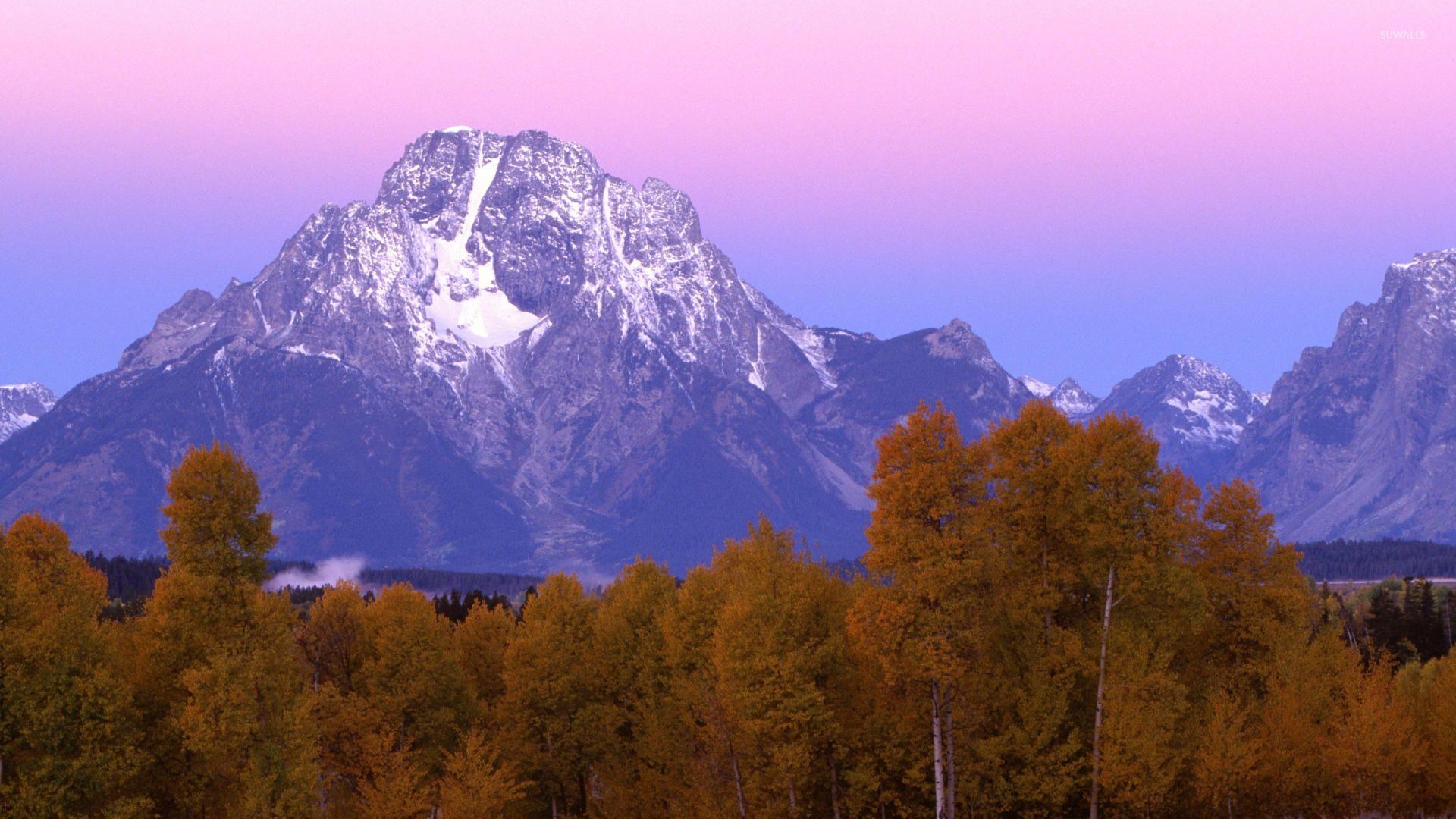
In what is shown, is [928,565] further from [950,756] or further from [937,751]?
[950,756]

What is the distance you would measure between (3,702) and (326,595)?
34374mm

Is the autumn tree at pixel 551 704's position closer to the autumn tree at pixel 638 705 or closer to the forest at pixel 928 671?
the autumn tree at pixel 638 705

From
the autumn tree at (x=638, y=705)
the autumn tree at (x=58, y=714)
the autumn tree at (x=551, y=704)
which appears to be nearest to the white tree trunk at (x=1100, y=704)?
the autumn tree at (x=638, y=705)

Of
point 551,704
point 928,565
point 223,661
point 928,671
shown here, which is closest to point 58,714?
point 223,661

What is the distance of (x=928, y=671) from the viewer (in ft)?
181

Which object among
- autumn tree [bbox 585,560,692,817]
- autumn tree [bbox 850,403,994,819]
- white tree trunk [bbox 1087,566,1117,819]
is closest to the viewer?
autumn tree [bbox 850,403,994,819]

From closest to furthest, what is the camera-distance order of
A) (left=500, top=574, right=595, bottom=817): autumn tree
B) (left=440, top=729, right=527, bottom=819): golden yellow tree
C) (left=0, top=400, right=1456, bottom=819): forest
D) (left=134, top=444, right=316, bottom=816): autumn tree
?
(left=0, top=400, right=1456, bottom=819): forest < (left=134, top=444, right=316, bottom=816): autumn tree < (left=440, top=729, right=527, bottom=819): golden yellow tree < (left=500, top=574, right=595, bottom=817): autumn tree

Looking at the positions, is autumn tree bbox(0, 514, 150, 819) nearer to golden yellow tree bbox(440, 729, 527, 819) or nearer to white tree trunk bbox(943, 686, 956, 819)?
golden yellow tree bbox(440, 729, 527, 819)

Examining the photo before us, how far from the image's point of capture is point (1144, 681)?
5909 cm

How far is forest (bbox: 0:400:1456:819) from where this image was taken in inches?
2264

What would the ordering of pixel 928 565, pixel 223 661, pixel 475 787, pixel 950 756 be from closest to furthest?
pixel 928 565 < pixel 950 756 < pixel 223 661 < pixel 475 787

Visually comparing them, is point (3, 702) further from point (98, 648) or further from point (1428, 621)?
point (1428, 621)

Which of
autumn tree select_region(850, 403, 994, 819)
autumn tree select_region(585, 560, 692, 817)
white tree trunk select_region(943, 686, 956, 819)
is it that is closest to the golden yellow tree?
autumn tree select_region(585, 560, 692, 817)

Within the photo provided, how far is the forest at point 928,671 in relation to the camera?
189 ft
